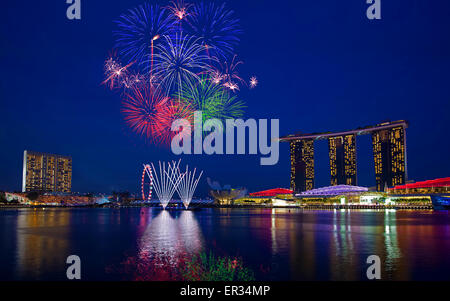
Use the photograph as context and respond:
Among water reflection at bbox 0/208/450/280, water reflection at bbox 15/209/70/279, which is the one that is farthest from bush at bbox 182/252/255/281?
water reflection at bbox 15/209/70/279

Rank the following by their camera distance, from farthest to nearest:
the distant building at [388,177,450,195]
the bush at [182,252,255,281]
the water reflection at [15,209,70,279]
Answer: the distant building at [388,177,450,195] < the water reflection at [15,209,70,279] < the bush at [182,252,255,281]

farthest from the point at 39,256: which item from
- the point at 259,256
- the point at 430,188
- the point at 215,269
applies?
the point at 430,188

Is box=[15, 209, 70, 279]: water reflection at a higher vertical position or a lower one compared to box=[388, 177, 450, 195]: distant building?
lower

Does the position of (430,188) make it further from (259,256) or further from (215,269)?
(215,269)

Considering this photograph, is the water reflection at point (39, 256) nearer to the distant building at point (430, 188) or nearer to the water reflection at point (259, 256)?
the water reflection at point (259, 256)

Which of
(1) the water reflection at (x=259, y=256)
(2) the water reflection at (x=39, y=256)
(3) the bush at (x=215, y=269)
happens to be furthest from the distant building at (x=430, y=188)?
(2) the water reflection at (x=39, y=256)

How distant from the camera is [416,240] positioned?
39094 mm

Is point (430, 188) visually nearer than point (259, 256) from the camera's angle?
No

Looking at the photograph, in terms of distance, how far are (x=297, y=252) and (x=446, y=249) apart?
13.3 meters

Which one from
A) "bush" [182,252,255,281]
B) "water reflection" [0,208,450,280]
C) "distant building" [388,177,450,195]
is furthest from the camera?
"distant building" [388,177,450,195]

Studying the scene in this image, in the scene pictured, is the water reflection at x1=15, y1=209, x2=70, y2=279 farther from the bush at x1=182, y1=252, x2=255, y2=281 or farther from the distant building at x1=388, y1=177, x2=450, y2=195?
the distant building at x1=388, y1=177, x2=450, y2=195
